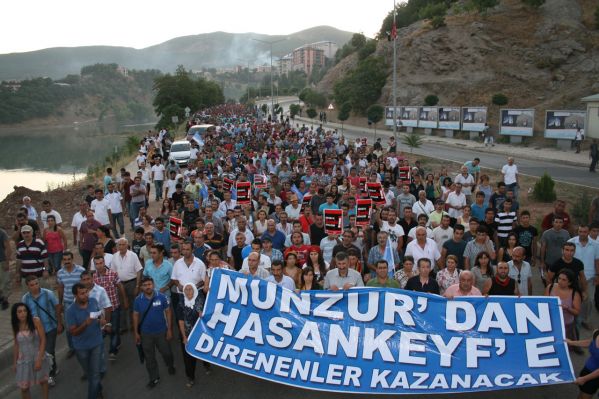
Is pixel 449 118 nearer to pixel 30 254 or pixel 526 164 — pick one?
pixel 526 164

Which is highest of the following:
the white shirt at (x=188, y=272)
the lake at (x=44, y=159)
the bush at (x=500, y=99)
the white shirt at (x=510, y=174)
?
the bush at (x=500, y=99)

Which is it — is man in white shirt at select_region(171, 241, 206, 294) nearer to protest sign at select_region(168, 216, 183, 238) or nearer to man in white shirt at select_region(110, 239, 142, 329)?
man in white shirt at select_region(110, 239, 142, 329)

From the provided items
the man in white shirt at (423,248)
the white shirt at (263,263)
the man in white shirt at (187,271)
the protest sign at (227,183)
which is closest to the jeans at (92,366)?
the man in white shirt at (187,271)

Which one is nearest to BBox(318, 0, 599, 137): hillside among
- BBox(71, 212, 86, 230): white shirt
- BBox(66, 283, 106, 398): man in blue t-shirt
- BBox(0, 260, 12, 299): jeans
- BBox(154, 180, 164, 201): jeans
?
BBox(154, 180, 164, 201): jeans

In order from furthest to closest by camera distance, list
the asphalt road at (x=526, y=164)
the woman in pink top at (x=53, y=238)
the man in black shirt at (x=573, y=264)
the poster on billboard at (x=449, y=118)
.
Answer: the poster on billboard at (x=449, y=118) → the asphalt road at (x=526, y=164) → the woman in pink top at (x=53, y=238) → the man in black shirt at (x=573, y=264)

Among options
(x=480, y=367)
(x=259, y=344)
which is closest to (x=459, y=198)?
(x=480, y=367)

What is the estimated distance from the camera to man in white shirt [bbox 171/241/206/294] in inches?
276

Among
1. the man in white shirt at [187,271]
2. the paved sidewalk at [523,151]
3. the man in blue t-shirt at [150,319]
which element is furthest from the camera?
the paved sidewalk at [523,151]

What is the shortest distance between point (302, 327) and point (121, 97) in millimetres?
187757

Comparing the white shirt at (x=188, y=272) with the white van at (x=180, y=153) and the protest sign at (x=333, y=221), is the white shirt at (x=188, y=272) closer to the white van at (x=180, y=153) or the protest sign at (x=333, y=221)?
the protest sign at (x=333, y=221)

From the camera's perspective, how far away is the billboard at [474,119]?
3753 centimetres

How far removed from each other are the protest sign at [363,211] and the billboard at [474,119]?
3082 cm

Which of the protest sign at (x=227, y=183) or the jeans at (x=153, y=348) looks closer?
the jeans at (x=153, y=348)

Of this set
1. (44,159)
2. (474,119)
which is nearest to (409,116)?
(474,119)
